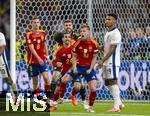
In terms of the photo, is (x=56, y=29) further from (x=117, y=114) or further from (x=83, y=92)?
(x=117, y=114)

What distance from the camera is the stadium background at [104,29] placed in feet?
53.6

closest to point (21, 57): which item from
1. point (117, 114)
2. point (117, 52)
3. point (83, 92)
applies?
point (83, 92)

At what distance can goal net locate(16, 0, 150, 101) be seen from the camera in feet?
53.6

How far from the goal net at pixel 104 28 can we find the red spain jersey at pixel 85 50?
2913 millimetres

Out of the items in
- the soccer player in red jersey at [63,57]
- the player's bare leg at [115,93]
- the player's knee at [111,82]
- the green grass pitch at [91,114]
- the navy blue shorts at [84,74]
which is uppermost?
the soccer player in red jersey at [63,57]

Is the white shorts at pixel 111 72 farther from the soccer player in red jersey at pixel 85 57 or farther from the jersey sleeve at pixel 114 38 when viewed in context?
the jersey sleeve at pixel 114 38

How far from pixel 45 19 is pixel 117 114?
4.94 meters

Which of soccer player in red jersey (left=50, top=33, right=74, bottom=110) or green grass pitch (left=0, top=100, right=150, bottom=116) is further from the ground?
soccer player in red jersey (left=50, top=33, right=74, bottom=110)

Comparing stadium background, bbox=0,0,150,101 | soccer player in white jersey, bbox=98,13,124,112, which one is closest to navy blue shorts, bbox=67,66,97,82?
soccer player in white jersey, bbox=98,13,124,112

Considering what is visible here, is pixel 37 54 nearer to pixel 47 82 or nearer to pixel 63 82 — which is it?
pixel 47 82

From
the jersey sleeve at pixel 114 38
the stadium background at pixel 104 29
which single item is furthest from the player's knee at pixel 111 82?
the stadium background at pixel 104 29

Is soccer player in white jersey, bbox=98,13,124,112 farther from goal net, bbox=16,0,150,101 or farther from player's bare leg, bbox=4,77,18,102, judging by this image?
goal net, bbox=16,0,150,101

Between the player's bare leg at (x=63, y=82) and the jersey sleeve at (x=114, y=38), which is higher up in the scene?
the jersey sleeve at (x=114, y=38)

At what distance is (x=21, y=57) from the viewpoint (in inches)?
636
